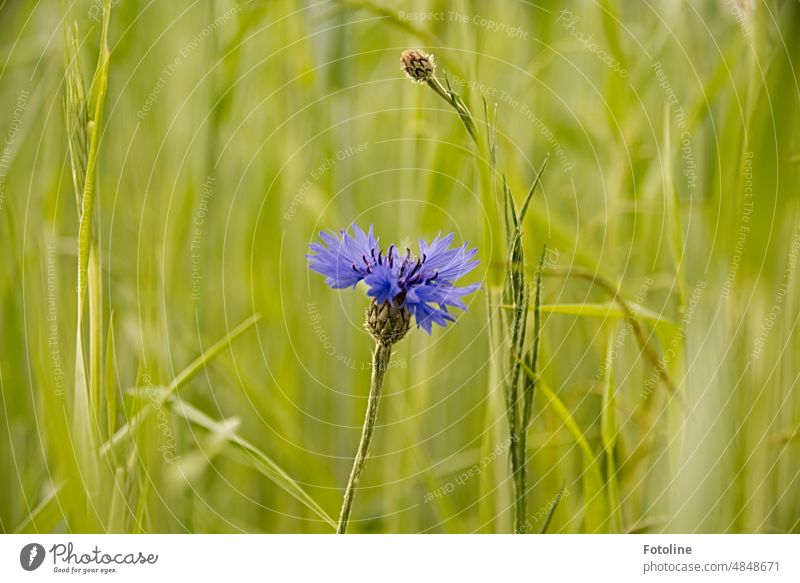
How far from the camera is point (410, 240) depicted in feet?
2.27

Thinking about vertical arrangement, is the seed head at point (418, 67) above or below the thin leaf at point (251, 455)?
above

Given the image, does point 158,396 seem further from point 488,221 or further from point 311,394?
point 488,221

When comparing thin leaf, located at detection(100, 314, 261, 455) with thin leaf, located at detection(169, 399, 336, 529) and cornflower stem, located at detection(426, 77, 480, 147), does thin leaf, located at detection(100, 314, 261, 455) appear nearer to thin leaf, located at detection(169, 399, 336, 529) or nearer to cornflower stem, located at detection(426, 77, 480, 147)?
thin leaf, located at detection(169, 399, 336, 529)

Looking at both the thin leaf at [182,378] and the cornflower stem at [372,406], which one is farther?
the thin leaf at [182,378]

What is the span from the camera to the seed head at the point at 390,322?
531 millimetres

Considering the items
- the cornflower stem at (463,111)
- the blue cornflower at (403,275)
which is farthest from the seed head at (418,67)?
the blue cornflower at (403,275)

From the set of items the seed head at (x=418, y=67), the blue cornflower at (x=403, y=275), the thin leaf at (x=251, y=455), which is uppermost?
the seed head at (x=418, y=67)

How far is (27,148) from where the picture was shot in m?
0.68

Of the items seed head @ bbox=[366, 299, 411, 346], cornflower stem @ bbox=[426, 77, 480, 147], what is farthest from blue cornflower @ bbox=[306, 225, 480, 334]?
cornflower stem @ bbox=[426, 77, 480, 147]

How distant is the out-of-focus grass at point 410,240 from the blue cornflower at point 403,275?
0.13 metres

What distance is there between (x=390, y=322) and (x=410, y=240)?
0.56 feet

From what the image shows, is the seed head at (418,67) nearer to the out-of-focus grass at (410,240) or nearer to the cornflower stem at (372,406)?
the out-of-focus grass at (410,240)

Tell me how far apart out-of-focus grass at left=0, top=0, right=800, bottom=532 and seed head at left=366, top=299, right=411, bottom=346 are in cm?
16

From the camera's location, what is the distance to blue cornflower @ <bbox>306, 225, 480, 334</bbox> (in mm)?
535
